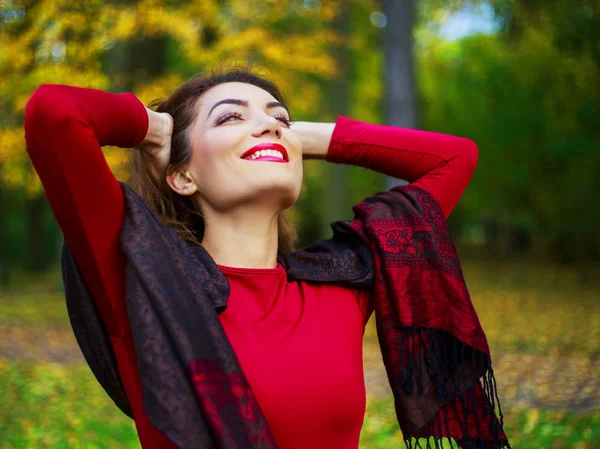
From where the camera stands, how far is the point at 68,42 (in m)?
10.1

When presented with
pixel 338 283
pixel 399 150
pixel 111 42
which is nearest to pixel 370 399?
pixel 399 150

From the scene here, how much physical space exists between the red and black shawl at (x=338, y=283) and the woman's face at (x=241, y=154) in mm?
217

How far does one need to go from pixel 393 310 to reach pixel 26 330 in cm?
1028

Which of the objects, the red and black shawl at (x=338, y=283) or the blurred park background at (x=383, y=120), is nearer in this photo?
the red and black shawl at (x=338, y=283)

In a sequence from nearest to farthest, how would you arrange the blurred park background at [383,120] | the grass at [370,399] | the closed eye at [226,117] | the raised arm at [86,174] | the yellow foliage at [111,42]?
1. the raised arm at [86,174]
2. the closed eye at [226,117]
3. the grass at [370,399]
4. the blurred park background at [383,120]
5. the yellow foliage at [111,42]

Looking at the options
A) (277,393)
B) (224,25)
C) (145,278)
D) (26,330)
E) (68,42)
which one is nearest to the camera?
(145,278)

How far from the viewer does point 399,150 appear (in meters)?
2.52

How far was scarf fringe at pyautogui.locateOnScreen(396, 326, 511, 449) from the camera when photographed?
214cm

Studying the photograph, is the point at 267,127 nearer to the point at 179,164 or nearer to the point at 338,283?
the point at 179,164

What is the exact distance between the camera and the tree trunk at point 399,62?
8.92 m

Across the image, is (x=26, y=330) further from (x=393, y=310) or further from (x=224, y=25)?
(x=393, y=310)

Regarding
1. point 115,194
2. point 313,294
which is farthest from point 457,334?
point 115,194

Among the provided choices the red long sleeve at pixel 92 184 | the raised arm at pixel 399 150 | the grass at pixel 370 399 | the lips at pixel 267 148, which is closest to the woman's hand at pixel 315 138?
the raised arm at pixel 399 150

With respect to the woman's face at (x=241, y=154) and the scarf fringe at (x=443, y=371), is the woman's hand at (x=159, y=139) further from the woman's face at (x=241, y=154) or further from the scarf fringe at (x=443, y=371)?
the scarf fringe at (x=443, y=371)
